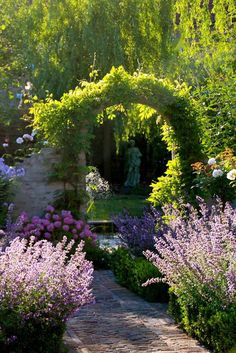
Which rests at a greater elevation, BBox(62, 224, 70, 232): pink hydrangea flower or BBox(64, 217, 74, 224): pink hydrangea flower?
BBox(64, 217, 74, 224): pink hydrangea flower

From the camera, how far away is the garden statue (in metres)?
19.5

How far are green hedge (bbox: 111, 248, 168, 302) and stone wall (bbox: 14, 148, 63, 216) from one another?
59.7 inches

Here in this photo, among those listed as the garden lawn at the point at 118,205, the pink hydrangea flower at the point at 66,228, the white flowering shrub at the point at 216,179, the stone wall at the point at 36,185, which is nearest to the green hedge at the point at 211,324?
the white flowering shrub at the point at 216,179

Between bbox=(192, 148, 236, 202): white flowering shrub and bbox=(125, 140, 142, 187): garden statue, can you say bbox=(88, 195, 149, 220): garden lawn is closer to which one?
bbox=(125, 140, 142, 187): garden statue

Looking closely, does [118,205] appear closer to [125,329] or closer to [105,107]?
[105,107]

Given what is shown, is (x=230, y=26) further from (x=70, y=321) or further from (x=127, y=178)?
(x=70, y=321)

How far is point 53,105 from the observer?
7918 millimetres

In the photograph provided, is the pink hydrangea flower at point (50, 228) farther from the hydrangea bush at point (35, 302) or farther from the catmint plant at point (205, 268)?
the hydrangea bush at point (35, 302)

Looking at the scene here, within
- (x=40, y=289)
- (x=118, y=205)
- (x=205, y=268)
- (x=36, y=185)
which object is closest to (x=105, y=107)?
(x=36, y=185)

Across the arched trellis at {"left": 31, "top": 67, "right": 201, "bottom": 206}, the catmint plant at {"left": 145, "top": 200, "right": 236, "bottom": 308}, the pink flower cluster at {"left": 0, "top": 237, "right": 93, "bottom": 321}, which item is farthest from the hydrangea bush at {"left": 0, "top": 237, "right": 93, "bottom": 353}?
the arched trellis at {"left": 31, "top": 67, "right": 201, "bottom": 206}

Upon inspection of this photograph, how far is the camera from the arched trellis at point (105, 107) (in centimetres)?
790

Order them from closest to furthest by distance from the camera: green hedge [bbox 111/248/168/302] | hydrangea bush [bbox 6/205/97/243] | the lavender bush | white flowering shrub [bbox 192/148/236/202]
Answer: green hedge [bbox 111/248/168/302], the lavender bush, white flowering shrub [bbox 192/148/236/202], hydrangea bush [bbox 6/205/97/243]

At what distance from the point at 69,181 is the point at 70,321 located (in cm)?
324

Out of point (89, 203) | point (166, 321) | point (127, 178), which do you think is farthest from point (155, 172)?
point (166, 321)
